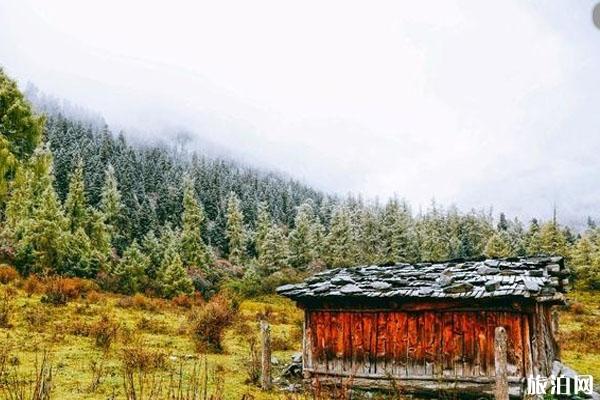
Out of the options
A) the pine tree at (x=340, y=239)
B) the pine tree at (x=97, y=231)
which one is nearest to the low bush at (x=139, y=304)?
the pine tree at (x=97, y=231)

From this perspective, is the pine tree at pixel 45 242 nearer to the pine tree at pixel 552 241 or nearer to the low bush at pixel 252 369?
the low bush at pixel 252 369

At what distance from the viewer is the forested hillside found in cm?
3322

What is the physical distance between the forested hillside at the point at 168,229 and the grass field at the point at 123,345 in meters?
5.67

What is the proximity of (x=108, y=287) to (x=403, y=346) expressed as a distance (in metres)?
23.7

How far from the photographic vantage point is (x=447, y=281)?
13.8 m

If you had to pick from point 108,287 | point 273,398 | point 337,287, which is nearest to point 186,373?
point 273,398

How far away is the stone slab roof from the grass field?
10.0ft

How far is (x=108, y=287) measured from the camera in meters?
33.3

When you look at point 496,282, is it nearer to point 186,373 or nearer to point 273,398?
point 273,398

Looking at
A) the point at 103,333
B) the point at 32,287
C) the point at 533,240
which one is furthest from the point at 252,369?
the point at 533,240

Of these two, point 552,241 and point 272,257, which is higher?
point 552,241

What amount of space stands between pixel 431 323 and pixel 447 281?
1.10 meters

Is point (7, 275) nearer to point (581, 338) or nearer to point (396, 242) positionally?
point (581, 338)

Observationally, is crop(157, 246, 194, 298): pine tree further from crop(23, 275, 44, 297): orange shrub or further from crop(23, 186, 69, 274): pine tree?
crop(23, 275, 44, 297): orange shrub
